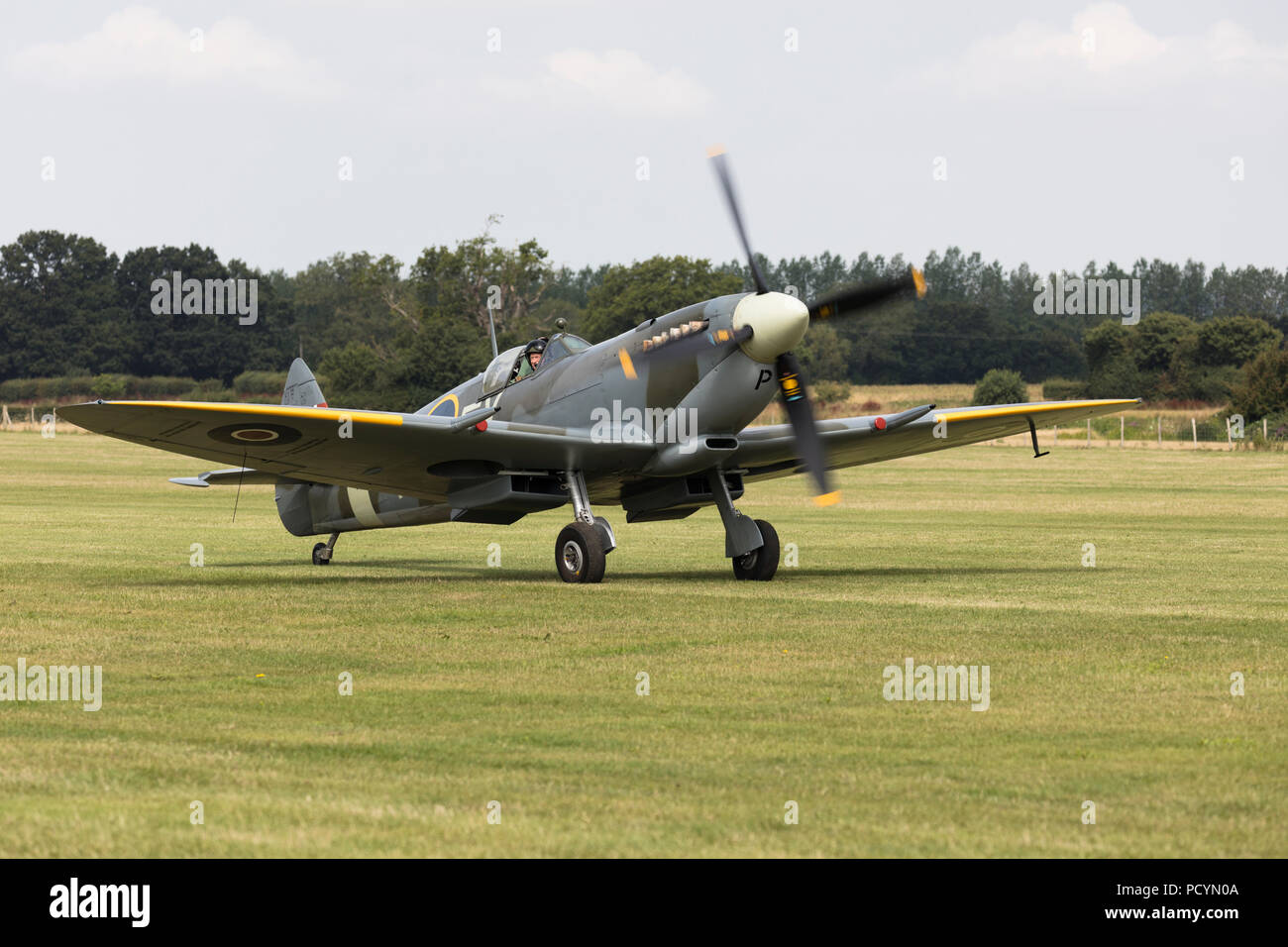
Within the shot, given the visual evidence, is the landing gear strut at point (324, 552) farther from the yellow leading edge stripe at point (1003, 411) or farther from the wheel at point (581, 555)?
the yellow leading edge stripe at point (1003, 411)

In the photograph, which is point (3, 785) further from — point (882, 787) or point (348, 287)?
point (348, 287)

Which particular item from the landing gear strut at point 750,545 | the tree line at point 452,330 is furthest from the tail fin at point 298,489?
the tree line at point 452,330

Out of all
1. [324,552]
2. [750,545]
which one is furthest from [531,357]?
[324,552]

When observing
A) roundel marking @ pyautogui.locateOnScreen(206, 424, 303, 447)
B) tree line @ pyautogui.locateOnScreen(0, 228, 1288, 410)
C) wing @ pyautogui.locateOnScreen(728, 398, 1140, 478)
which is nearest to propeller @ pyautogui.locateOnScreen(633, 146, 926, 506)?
wing @ pyautogui.locateOnScreen(728, 398, 1140, 478)

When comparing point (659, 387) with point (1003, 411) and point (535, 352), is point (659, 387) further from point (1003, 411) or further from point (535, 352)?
point (1003, 411)

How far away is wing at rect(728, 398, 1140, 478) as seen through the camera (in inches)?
740

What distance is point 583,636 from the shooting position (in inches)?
496

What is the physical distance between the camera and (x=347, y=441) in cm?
1706

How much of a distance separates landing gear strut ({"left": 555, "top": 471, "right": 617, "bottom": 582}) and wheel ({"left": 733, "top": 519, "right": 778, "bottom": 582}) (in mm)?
1836

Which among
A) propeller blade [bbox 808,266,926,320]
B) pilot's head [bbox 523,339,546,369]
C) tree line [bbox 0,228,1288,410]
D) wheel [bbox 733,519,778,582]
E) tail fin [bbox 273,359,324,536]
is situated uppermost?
tree line [bbox 0,228,1288,410]

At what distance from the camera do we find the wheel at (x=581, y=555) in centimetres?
1736

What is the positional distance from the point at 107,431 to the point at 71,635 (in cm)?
371

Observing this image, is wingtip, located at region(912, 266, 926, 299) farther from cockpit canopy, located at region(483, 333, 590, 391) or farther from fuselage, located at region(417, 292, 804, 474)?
cockpit canopy, located at region(483, 333, 590, 391)
